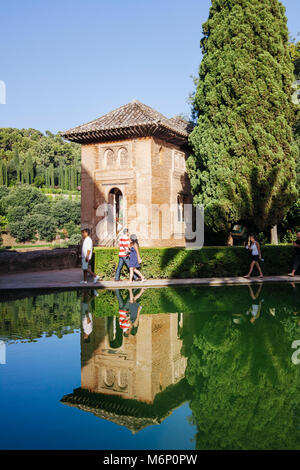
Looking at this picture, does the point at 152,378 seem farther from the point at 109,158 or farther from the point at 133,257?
the point at 109,158

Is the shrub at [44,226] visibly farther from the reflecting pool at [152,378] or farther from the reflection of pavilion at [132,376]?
the reflection of pavilion at [132,376]

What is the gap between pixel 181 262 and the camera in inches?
569

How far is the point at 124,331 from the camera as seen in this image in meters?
7.05

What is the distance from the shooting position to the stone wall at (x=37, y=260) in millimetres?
16328

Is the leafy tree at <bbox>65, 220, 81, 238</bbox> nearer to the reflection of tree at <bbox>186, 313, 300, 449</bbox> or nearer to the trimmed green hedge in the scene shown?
the trimmed green hedge

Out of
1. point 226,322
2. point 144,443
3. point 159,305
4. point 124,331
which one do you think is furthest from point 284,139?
point 144,443

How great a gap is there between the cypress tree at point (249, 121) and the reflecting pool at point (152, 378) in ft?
28.2

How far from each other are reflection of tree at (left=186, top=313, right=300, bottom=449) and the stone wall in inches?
446

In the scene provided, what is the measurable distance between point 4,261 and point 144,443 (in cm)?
1391

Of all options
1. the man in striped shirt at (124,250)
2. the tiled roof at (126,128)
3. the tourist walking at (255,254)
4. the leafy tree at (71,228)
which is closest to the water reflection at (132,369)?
the man in striped shirt at (124,250)

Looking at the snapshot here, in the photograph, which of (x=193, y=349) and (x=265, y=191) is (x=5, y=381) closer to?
(x=193, y=349)

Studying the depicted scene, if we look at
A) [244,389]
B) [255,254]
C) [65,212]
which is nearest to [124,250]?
[255,254]

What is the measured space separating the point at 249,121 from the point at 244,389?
1433 cm

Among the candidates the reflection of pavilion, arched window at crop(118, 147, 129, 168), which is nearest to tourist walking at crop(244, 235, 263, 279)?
the reflection of pavilion
